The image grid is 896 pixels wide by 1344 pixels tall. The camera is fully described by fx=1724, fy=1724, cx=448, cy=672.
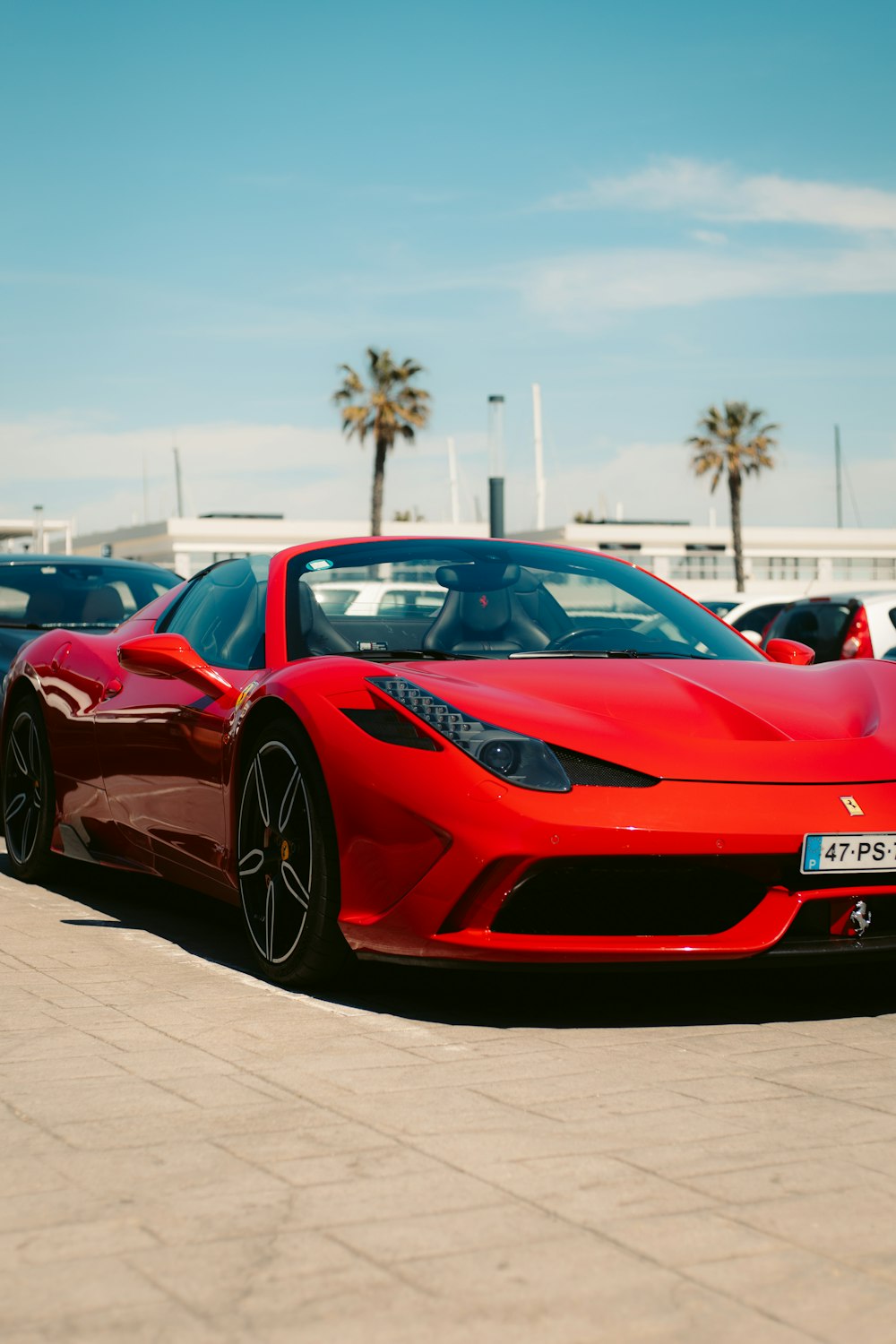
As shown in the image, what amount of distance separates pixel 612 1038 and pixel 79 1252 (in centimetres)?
177

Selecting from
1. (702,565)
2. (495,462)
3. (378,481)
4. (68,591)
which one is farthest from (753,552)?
(68,591)

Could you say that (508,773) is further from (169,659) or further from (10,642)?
(10,642)

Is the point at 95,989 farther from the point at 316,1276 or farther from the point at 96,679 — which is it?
the point at 316,1276

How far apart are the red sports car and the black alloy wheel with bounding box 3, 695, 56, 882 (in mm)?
1316

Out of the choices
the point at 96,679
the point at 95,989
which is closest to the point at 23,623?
the point at 96,679

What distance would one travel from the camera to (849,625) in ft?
39.7

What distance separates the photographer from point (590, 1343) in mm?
2281

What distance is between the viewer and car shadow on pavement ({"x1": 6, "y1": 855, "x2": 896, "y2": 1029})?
14.1 feet

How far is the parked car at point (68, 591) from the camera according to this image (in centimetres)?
995

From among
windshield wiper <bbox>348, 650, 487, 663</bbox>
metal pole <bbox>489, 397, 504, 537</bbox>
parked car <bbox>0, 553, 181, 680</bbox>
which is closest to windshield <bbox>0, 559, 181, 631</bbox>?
parked car <bbox>0, 553, 181, 680</bbox>

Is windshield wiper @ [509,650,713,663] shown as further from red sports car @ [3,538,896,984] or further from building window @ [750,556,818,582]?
building window @ [750,556,818,582]

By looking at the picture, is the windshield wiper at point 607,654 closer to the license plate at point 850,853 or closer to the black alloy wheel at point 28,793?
the license plate at point 850,853

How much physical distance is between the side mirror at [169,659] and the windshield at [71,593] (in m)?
4.39

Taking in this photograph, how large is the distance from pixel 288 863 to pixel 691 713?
1.17 metres
